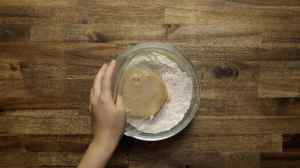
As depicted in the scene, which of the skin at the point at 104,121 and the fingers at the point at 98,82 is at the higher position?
the fingers at the point at 98,82

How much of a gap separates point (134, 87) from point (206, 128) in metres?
0.19

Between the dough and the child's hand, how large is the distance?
0.07ft

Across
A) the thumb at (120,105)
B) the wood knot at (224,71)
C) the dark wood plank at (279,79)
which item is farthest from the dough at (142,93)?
the dark wood plank at (279,79)

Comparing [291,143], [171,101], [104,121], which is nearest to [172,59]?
[171,101]

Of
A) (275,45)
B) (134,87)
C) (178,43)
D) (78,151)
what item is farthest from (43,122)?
(275,45)

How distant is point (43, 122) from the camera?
34.3 inches

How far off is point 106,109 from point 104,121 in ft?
0.09

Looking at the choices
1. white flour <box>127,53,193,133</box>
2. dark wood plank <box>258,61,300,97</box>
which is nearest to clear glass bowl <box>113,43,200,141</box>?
white flour <box>127,53,193,133</box>

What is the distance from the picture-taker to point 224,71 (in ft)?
2.87

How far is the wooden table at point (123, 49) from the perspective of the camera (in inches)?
34.2

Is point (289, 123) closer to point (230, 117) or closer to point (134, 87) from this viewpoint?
point (230, 117)

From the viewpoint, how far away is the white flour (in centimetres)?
84

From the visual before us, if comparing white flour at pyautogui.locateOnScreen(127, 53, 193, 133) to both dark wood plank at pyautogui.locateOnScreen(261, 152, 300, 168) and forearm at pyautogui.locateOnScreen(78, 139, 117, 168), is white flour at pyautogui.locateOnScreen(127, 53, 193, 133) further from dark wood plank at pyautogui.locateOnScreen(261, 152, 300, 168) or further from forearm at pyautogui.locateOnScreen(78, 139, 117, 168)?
dark wood plank at pyautogui.locateOnScreen(261, 152, 300, 168)

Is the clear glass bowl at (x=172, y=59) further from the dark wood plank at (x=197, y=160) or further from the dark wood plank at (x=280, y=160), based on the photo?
the dark wood plank at (x=280, y=160)
